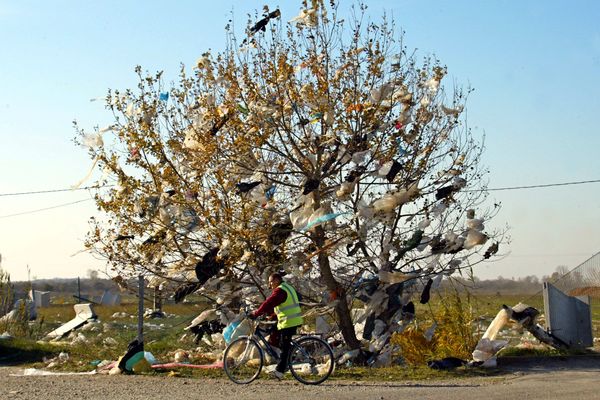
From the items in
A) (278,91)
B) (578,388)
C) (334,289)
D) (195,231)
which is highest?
(278,91)

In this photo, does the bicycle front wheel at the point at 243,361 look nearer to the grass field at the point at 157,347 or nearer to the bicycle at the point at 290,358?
the bicycle at the point at 290,358

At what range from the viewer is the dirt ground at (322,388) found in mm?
10555

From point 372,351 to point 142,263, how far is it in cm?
452

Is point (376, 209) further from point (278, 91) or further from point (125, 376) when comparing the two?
point (125, 376)

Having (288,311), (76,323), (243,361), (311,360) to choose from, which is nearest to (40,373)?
(243,361)

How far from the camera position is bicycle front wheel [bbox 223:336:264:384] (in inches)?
484

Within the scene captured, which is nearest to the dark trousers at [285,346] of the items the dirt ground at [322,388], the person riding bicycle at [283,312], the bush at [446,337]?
the person riding bicycle at [283,312]

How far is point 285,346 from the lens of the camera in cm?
1218

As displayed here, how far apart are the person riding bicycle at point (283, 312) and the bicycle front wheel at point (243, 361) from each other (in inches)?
12.6

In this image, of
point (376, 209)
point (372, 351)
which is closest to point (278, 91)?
point (376, 209)

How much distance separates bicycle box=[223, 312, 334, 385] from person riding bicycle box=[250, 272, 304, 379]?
0.37ft

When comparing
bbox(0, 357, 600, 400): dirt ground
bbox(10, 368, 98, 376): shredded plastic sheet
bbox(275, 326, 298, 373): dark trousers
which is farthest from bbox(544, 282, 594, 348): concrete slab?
bbox(10, 368, 98, 376): shredded plastic sheet

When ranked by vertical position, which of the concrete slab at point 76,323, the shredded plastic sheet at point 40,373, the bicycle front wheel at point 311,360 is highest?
the concrete slab at point 76,323

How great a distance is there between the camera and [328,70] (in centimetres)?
1451
